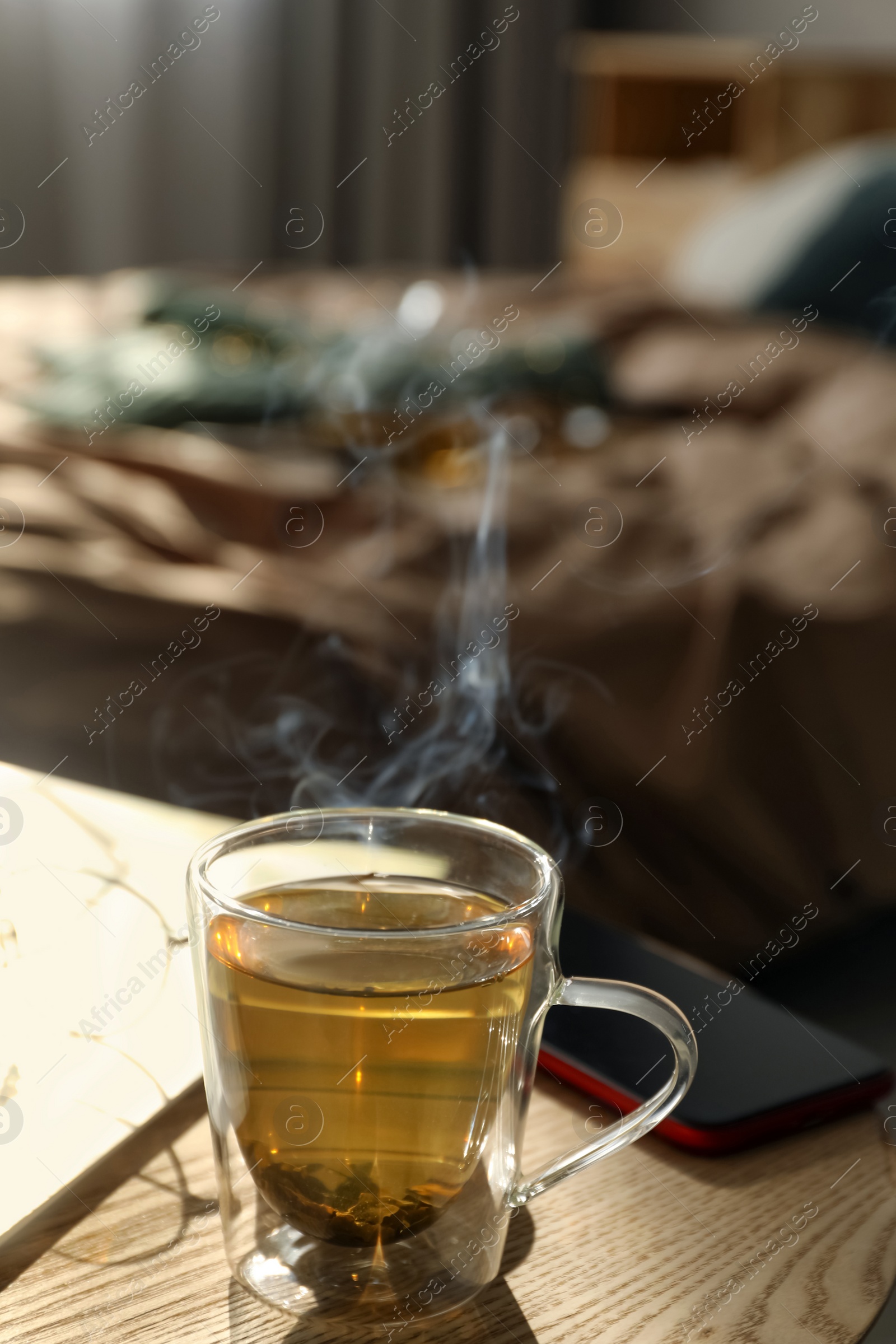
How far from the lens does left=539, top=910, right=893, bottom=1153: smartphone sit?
0.49 m

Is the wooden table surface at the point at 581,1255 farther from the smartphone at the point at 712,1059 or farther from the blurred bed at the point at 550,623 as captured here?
the blurred bed at the point at 550,623

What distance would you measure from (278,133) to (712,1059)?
12.9ft

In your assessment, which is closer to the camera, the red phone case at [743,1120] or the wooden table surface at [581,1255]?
the wooden table surface at [581,1255]

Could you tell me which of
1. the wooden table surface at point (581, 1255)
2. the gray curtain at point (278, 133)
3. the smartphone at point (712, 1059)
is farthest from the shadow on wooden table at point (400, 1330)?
the gray curtain at point (278, 133)

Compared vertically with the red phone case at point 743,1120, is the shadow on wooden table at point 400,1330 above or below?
below

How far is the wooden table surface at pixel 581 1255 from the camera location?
381mm

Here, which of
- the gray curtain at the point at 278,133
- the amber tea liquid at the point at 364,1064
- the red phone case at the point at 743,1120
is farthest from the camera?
the gray curtain at the point at 278,133

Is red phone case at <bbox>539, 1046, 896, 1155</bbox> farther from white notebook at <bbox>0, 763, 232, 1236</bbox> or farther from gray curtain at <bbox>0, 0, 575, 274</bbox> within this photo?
gray curtain at <bbox>0, 0, 575, 274</bbox>

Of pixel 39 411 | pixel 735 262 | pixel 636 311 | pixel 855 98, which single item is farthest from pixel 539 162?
pixel 39 411

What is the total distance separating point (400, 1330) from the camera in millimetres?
379

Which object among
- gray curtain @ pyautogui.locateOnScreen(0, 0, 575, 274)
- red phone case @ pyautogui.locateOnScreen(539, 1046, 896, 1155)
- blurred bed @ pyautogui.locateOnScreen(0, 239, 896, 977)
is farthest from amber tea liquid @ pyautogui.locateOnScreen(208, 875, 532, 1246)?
gray curtain @ pyautogui.locateOnScreen(0, 0, 575, 274)

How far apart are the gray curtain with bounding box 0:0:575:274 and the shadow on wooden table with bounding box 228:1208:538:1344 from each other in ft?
12.1

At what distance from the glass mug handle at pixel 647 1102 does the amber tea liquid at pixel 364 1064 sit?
0.08ft

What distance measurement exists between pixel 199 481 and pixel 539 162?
3.37 meters
